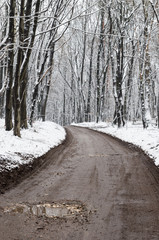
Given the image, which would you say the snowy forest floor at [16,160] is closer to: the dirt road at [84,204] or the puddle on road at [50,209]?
the dirt road at [84,204]

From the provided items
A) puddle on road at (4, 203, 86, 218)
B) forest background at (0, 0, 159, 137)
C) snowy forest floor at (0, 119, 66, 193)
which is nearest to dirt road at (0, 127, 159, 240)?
puddle on road at (4, 203, 86, 218)

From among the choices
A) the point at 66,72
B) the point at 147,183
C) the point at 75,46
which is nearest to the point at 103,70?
the point at 75,46

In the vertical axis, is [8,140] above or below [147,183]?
above

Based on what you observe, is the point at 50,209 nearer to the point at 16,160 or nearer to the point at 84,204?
the point at 84,204

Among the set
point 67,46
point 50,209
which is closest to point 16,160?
point 50,209

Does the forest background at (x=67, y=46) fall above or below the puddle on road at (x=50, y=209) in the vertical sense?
above

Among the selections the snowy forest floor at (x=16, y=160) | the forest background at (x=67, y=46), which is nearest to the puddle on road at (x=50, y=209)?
the snowy forest floor at (x=16, y=160)

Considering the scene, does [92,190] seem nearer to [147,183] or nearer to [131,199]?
[131,199]

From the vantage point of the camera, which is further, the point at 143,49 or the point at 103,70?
the point at 103,70

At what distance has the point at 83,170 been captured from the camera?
323 inches

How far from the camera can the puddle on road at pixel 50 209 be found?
4.55 m

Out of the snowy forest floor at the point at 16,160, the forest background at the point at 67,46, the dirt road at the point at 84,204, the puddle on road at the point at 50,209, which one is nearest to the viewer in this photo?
the dirt road at the point at 84,204

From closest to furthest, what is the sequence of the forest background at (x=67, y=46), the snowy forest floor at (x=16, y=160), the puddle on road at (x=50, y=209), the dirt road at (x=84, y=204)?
the dirt road at (x=84, y=204), the puddle on road at (x=50, y=209), the snowy forest floor at (x=16, y=160), the forest background at (x=67, y=46)

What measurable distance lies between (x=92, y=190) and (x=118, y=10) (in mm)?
19533
